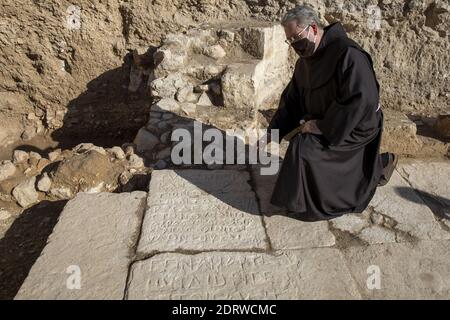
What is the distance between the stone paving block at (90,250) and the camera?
98.3 inches

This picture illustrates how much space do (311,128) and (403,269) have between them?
115 centimetres

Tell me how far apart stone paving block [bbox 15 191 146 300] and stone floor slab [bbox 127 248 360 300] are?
0.51 ft

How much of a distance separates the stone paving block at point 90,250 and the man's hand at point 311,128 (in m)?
1.40

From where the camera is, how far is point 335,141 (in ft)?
9.62

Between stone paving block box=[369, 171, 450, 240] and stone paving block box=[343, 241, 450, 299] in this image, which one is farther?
stone paving block box=[369, 171, 450, 240]

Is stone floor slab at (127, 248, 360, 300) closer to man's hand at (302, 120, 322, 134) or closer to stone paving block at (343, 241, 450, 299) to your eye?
stone paving block at (343, 241, 450, 299)

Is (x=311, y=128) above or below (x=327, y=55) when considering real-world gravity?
below

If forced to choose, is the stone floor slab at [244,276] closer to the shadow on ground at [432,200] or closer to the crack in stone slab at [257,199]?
the crack in stone slab at [257,199]

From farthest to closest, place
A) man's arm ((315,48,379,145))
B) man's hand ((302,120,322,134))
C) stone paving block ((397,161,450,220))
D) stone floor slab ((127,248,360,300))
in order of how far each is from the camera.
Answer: stone paving block ((397,161,450,220)) < man's hand ((302,120,322,134)) < man's arm ((315,48,379,145)) < stone floor slab ((127,248,360,300))

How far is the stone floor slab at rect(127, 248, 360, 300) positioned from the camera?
249 centimetres

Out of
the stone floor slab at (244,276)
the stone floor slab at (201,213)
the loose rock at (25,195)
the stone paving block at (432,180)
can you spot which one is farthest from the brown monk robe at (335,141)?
the loose rock at (25,195)

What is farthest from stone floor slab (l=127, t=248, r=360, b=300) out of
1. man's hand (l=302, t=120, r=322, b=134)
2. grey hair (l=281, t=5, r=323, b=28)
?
grey hair (l=281, t=5, r=323, b=28)

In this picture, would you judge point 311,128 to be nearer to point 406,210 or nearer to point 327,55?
point 327,55
